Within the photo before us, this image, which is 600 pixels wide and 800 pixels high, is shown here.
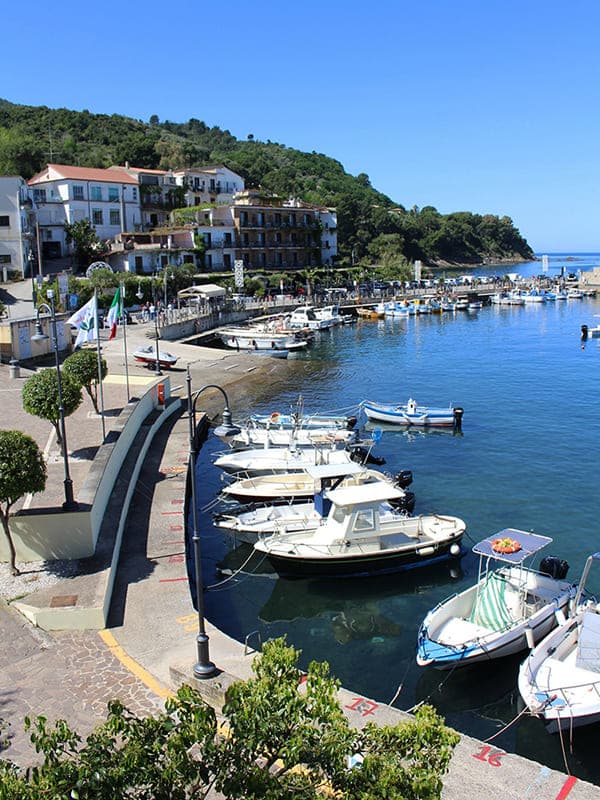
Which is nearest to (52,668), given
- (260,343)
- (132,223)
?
(260,343)

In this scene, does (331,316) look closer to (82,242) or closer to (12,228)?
(82,242)

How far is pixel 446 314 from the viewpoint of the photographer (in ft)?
344

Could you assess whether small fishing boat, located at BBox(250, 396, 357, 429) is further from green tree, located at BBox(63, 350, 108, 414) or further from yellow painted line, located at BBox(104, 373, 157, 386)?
green tree, located at BBox(63, 350, 108, 414)

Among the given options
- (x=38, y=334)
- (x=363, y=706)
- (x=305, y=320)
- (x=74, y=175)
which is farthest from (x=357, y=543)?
(x=74, y=175)

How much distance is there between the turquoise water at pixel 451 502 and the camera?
16.6 m

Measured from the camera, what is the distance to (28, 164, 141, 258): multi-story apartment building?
7950 centimetres

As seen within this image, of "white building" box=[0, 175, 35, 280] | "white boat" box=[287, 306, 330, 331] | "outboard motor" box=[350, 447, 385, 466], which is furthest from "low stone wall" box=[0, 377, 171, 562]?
"white boat" box=[287, 306, 330, 331]

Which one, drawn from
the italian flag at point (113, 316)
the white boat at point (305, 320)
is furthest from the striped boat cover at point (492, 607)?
the white boat at point (305, 320)

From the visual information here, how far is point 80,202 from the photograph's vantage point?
271 feet

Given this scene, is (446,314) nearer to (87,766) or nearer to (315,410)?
(315,410)

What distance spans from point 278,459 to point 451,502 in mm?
7221

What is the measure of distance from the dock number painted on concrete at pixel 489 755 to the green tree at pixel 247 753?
498 cm

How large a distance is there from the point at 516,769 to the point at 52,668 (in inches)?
344

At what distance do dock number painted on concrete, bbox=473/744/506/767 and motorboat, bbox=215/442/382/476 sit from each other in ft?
54.8
